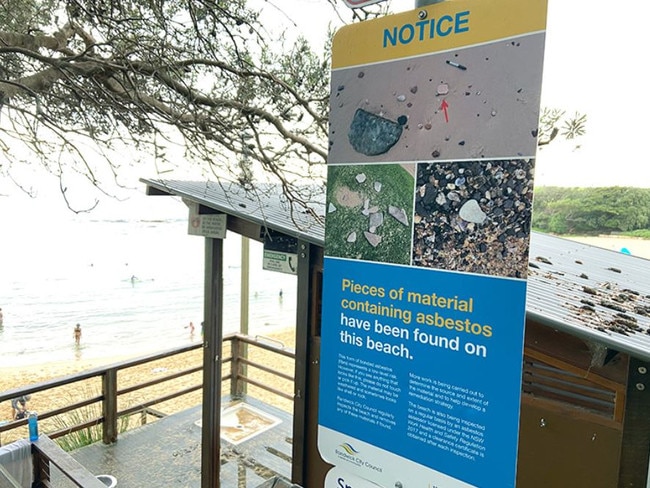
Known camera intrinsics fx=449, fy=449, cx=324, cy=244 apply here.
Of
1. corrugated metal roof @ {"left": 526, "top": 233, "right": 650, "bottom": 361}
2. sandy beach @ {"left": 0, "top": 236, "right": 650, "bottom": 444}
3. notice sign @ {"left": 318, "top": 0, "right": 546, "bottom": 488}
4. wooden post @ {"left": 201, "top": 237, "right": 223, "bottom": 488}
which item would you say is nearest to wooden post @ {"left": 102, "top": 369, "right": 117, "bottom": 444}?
wooden post @ {"left": 201, "top": 237, "right": 223, "bottom": 488}

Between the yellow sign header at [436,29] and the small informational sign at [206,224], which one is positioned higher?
the yellow sign header at [436,29]

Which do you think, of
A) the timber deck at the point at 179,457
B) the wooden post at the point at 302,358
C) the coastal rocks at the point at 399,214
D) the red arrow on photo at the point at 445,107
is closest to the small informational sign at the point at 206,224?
the wooden post at the point at 302,358

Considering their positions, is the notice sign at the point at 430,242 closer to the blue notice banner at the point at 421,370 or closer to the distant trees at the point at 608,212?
the blue notice banner at the point at 421,370

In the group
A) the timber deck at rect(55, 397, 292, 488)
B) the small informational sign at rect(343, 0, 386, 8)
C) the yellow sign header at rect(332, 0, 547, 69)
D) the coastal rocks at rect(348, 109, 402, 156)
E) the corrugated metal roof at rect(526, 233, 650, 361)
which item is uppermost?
the small informational sign at rect(343, 0, 386, 8)

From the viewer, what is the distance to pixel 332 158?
1191 mm

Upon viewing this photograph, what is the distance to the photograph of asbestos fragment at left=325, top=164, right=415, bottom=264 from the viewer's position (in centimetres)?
106

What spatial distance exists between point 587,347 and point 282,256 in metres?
1.86

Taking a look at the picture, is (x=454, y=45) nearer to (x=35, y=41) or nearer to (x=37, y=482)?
(x=35, y=41)

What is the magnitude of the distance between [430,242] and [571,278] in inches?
82.6

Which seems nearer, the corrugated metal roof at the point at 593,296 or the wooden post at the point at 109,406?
the corrugated metal roof at the point at 593,296

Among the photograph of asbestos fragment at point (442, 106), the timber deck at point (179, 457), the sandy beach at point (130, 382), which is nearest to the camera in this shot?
the photograph of asbestos fragment at point (442, 106)

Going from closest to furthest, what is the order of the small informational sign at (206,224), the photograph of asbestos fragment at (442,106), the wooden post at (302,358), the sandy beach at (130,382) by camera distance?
the photograph of asbestos fragment at (442,106) → the wooden post at (302,358) → the small informational sign at (206,224) → the sandy beach at (130,382)

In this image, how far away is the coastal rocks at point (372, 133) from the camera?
1075 mm

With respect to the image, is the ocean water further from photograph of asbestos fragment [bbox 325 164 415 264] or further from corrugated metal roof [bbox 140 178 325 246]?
photograph of asbestos fragment [bbox 325 164 415 264]
